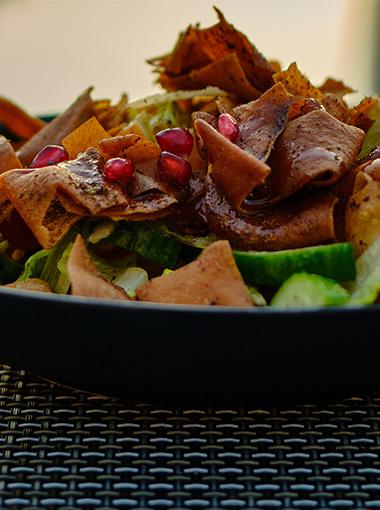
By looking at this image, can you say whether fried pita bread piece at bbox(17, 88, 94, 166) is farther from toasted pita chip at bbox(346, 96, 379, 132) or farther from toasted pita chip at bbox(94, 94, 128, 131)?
toasted pita chip at bbox(346, 96, 379, 132)

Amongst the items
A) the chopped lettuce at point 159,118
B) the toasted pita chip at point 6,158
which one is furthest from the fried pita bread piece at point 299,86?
the toasted pita chip at point 6,158

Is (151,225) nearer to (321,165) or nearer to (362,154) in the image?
(321,165)

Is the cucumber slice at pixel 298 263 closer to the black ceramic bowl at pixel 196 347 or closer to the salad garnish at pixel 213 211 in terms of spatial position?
the salad garnish at pixel 213 211

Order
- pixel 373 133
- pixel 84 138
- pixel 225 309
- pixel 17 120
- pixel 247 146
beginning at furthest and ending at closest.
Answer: pixel 17 120
pixel 373 133
pixel 84 138
pixel 247 146
pixel 225 309

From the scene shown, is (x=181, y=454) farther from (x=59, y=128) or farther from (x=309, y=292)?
(x=59, y=128)

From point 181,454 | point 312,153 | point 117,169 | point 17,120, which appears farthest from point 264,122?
point 17,120

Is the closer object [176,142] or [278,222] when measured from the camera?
[278,222]
